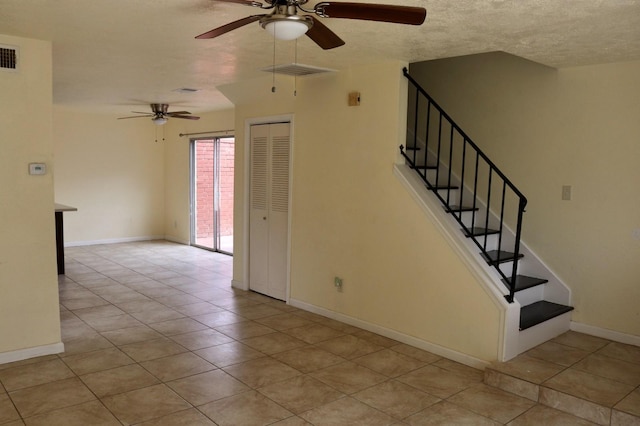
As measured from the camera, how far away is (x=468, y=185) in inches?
200

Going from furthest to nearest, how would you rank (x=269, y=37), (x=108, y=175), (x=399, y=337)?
(x=108, y=175) → (x=399, y=337) → (x=269, y=37)

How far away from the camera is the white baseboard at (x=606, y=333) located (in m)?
4.09

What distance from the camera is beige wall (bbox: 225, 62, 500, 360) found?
4.00 metres

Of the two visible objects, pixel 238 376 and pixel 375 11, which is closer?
pixel 375 11

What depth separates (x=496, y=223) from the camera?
488cm

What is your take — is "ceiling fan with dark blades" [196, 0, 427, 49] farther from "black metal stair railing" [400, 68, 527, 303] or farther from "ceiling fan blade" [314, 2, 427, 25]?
"black metal stair railing" [400, 68, 527, 303]

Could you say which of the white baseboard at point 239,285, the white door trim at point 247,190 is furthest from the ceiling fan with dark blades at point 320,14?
the white baseboard at point 239,285

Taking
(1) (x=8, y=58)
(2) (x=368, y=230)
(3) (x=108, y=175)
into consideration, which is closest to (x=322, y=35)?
(2) (x=368, y=230)

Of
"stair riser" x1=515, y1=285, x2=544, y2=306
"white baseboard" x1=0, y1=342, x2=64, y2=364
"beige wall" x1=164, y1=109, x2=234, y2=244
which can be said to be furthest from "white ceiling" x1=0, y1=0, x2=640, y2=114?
"beige wall" x1=164, y1=109, x2=234, y2=244

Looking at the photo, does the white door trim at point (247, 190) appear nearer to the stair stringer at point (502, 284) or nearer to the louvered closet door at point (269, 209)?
the louvered closet door at point (269, 209)

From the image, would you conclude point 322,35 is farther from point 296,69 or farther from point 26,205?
point 26,205

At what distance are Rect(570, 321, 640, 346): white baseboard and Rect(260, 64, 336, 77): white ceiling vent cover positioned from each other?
323 centimetres

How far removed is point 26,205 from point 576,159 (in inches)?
177

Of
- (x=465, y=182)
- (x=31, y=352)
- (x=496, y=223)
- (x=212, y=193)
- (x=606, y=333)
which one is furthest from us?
(x=212, y=193)
